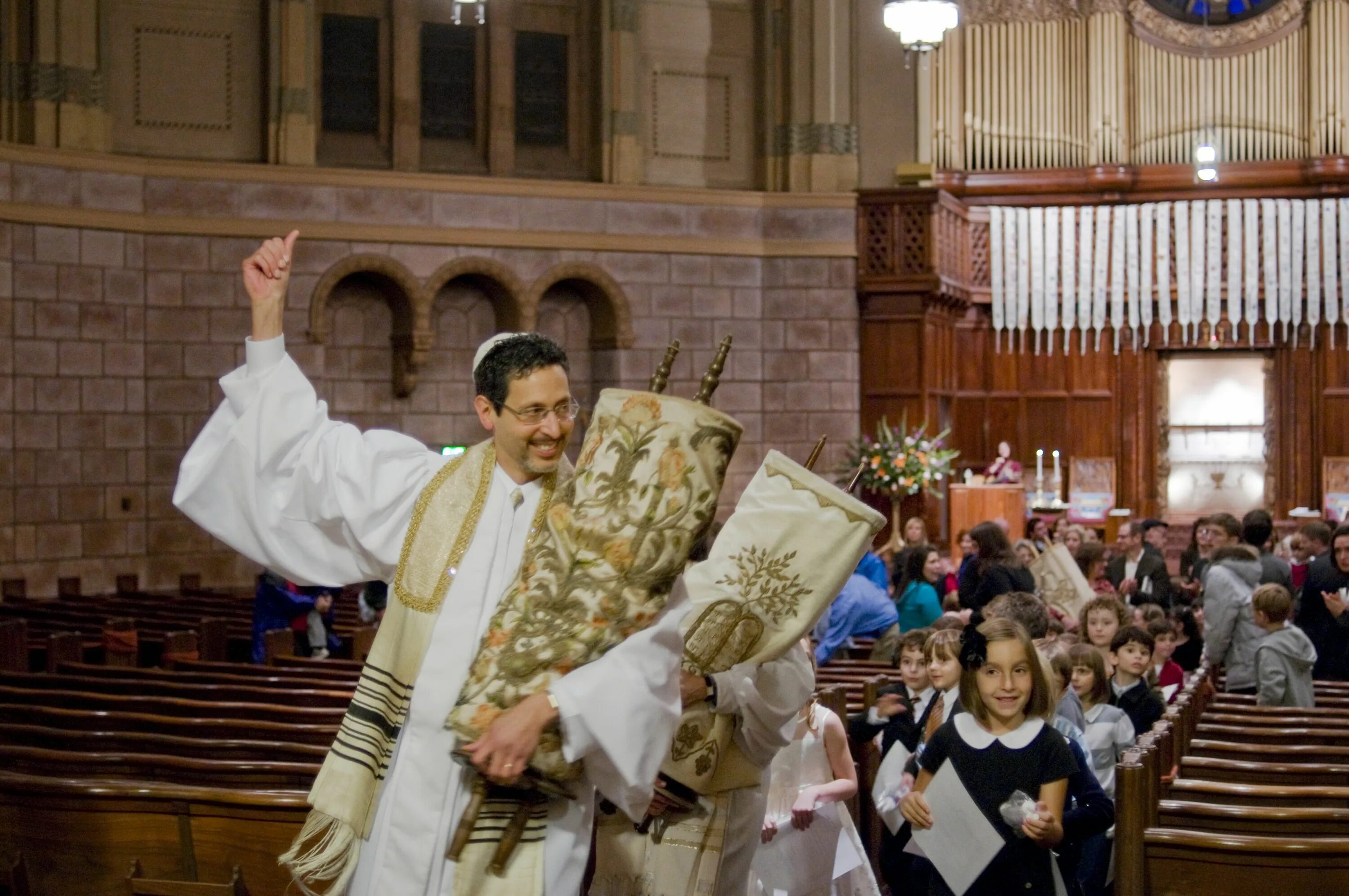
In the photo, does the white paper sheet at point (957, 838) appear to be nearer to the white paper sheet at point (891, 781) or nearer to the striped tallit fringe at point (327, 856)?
the white paper sheet at point (891, 781)

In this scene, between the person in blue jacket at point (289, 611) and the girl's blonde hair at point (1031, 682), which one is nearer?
the girl's blonde hair at point (1031, 682)

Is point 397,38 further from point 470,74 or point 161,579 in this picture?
point 161,579

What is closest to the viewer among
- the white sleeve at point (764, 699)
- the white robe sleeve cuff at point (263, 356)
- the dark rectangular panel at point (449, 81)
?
the white robe sleeve cuff at point (263, 356)

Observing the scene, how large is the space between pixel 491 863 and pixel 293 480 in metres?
0.80

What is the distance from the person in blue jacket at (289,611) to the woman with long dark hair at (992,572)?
345cm

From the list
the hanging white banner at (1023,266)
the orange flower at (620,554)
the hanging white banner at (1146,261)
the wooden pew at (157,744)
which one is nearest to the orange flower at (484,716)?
the orange flower at (620,554)

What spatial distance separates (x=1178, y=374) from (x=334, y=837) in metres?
16.2

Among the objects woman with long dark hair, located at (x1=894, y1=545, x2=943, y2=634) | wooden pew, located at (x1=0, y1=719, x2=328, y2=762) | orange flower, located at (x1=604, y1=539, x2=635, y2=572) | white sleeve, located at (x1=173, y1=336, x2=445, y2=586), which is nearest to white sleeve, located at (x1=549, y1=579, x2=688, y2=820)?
orange flower, located at (x1=604, y1=539, x2=635, y2=572)

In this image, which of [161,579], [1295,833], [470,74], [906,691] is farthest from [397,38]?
[1295,833]

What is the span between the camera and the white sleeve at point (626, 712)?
8.42ft

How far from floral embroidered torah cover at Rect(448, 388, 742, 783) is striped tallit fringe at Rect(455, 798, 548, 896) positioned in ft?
0.57

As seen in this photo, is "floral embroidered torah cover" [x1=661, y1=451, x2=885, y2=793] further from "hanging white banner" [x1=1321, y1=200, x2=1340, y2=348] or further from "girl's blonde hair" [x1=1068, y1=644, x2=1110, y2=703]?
"hanging white banner" [x1=1321, y1=200, x2=1340, y2=348]

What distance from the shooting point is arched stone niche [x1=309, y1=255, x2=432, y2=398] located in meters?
14.1

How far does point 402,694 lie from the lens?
2.90m
